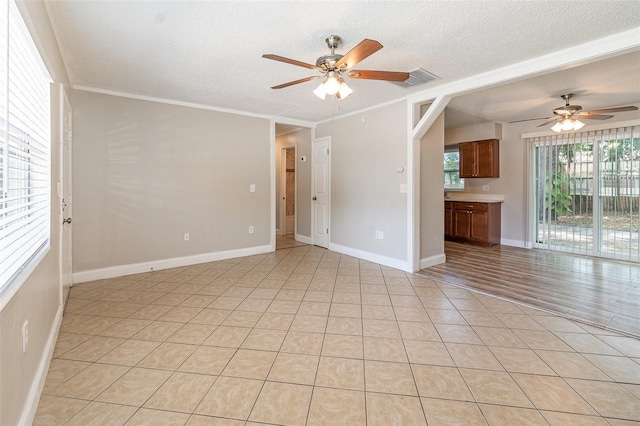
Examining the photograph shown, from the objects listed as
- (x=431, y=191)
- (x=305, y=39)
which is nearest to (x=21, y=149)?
(x=305, y=39)

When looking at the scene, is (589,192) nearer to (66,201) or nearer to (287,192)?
(287,192)

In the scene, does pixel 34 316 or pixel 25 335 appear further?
pixel 34 316

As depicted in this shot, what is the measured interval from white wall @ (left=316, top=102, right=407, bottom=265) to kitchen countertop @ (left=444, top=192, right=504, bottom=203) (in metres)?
Answer: 2.65

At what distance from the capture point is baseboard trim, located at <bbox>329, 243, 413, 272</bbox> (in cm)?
426

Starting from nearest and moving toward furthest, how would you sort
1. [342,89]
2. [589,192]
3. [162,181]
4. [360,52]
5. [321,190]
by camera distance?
[360,52]
[342,89]
[162,181]
[589,192]
[321,190]

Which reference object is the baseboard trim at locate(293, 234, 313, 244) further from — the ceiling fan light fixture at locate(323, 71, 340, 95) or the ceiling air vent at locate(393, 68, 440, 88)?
the ceiling fan light fixture at locate(323, 71, 340, 95)

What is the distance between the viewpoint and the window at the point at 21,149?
126 cm

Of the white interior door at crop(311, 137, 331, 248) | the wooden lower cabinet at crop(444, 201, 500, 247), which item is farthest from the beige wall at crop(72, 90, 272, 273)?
the wooden lower cabinet at crop(444, 201, 500, 247)

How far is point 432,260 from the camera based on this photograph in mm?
4484

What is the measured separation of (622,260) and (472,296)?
3535 millimetres

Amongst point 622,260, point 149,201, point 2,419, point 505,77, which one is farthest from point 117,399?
point 622,260

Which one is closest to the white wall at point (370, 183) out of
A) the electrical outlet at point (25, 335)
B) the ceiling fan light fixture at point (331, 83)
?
the ceiling fan light fixture at point (331, 83)

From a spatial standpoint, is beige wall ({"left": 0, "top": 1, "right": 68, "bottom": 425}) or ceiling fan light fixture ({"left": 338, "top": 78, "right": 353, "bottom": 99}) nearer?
beige wall ({"left": 0, "top": 1, "right": 68, "bottom": 425})

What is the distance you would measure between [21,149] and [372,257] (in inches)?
161
